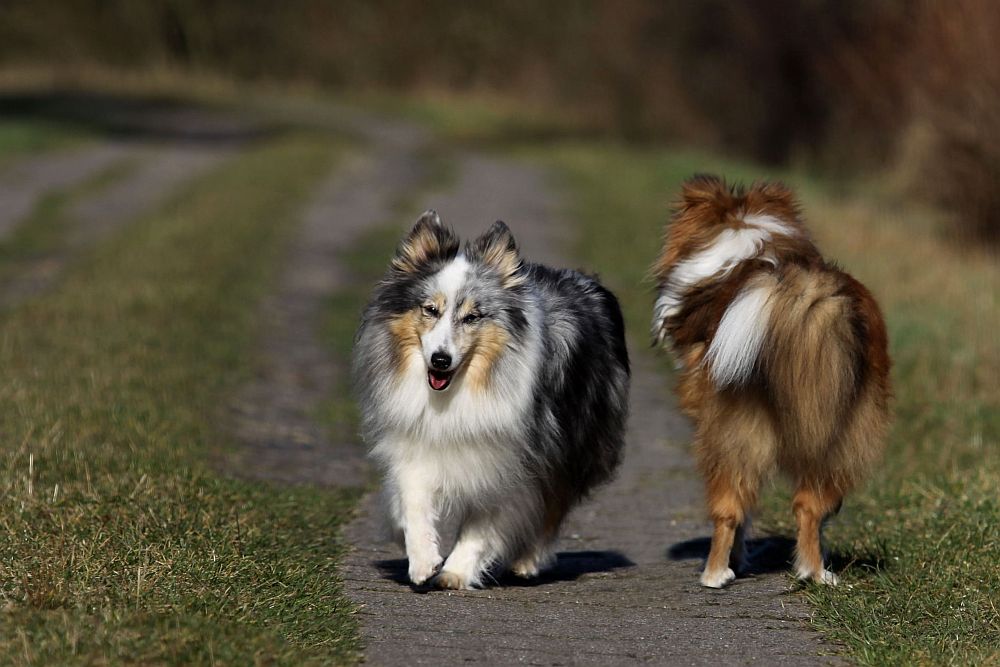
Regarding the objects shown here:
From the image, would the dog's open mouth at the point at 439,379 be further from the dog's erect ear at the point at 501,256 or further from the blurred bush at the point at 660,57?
the blurred bush at the point at 660,57

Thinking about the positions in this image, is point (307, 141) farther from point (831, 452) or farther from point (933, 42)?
point (831, 452)

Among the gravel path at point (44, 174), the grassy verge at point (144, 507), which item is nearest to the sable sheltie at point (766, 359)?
the grassy verge at point (144, 507)

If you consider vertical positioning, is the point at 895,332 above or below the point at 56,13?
below

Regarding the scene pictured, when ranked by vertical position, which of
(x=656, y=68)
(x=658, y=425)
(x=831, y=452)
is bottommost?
(x=658, y=425)

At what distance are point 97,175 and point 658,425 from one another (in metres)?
16.6

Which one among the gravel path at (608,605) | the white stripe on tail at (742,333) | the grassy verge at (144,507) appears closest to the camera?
the grassy verge at (144,507)

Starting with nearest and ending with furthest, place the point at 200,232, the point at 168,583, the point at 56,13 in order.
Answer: the point at 168,583 < the point at 200,232 < the point at 56,13

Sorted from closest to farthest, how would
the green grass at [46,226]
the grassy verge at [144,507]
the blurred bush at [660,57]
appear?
the grassy verge at [144,507] < the green grass at [46,226] < the blurred bush at [660,57]

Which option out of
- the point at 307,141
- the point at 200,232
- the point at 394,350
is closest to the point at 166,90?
the point at 307,141

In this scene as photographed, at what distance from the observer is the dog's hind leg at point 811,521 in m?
6.07

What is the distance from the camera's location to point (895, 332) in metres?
12.3

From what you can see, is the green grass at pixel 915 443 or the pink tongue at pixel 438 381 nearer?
the green grass at pixel 915 443

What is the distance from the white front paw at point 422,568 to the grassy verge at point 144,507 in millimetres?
361

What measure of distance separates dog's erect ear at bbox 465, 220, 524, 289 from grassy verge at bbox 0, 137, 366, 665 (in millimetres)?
1517
